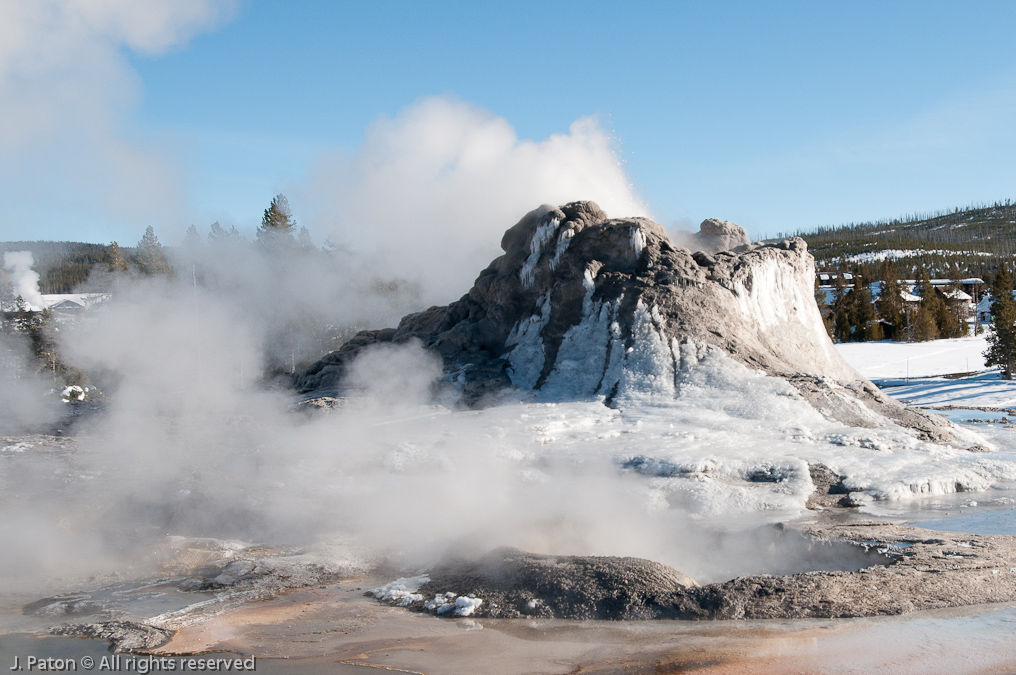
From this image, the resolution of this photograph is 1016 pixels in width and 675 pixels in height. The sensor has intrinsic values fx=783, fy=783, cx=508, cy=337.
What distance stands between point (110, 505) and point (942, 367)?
3413 centimetres

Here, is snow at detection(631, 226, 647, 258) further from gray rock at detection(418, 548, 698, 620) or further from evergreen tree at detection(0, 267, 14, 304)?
evergreen tree at detection(0, 267, 14, 304)

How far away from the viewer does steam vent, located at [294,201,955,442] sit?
11.6 m

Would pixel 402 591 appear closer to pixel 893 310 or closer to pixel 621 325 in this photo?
pixel 621 325

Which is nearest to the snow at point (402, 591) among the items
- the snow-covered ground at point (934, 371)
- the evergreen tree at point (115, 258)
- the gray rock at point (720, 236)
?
the evergreen tree at point (115, 258)

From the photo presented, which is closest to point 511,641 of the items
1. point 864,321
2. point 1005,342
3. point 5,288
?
point 5,288

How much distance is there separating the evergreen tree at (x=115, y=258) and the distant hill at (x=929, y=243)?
54960mm

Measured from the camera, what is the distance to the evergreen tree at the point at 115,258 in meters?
13.8

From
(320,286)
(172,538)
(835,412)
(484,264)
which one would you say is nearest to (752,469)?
(835,412)

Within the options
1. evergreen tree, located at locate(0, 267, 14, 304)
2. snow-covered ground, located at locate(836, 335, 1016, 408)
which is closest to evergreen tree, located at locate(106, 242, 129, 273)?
evergreen tree, located at locate(0, 267, 14, 304)

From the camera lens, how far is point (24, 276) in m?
9.45

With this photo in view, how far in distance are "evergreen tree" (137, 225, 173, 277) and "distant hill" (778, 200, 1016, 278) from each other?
55857mm

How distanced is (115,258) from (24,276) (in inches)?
219

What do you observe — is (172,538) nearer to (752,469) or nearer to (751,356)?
(752,469)

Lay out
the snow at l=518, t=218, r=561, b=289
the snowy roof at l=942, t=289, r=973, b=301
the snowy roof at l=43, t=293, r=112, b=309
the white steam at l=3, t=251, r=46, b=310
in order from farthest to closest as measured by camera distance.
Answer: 1. the snowy roof at l=942, t=289, r=973, b=301
2. the snow at l=518, t=218, r=561, b=289
3. the snowy roof at l=43, t=293, r=112, b=309
4. the white steam at l=3, t=251, r=46, b=310
